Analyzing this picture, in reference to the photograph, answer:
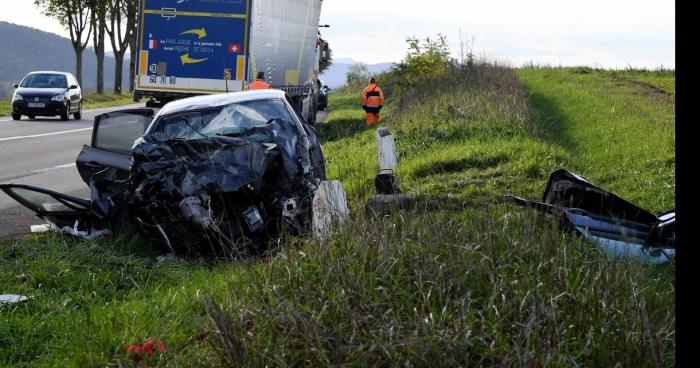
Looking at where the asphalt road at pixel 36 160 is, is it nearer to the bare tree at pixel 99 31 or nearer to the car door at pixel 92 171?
the car door at pixel 92 171

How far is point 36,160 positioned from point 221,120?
9.14 metres

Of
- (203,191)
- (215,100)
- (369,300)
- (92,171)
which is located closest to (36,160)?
(215,100)

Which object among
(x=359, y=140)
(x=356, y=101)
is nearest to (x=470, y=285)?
(x=359, y=140)

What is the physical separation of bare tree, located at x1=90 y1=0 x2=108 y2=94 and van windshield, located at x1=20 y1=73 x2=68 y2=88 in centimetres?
2635

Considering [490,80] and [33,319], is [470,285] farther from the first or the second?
[490,80]

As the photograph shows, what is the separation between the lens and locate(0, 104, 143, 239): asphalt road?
11188mm

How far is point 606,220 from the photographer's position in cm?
739

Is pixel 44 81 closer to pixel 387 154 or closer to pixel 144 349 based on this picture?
pixel 387 154

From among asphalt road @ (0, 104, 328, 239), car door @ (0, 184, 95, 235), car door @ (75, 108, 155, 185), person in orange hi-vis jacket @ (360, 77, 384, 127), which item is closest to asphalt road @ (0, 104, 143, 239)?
asphalt road @ (0, 104, 328, 239)

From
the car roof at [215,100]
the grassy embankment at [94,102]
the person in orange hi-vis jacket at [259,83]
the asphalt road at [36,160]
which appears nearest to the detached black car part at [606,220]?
the car roof at [215,100]

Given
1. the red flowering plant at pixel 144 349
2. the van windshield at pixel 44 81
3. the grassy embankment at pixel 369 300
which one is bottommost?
the red flowering plant at pixel 144 349

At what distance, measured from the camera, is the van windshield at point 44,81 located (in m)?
31.9

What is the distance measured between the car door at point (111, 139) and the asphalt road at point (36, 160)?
0.98m

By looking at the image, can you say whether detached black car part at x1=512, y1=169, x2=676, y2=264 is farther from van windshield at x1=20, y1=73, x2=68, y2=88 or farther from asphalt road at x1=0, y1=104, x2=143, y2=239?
van windshield at x1=20, y1=73, x2=68, y2=88
